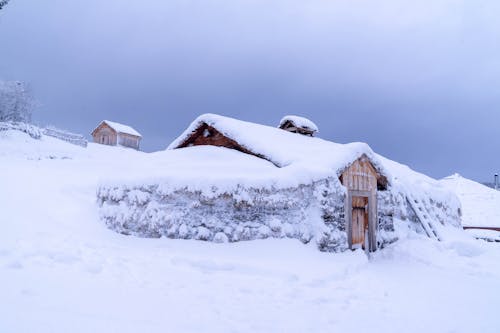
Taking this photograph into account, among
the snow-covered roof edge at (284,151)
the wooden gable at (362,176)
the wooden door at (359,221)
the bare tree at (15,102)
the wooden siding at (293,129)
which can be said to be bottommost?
the wooden door at (359,221)

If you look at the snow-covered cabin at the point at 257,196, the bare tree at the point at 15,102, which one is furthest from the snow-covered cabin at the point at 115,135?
the snow-covered cabin at the point at 257,196

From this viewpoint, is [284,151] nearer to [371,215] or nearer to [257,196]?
[257,196]

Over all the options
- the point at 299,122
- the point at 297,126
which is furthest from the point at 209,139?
the point at 299,122

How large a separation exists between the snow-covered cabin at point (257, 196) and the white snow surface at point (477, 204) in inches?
730

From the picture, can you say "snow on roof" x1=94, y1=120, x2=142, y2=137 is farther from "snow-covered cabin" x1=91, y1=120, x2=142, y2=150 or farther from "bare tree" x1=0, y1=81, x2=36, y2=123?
"bare tree" x1=0, y1=81, x2=36, y2=123

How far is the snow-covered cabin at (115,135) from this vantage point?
135 feet

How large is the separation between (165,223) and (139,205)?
1.04 m

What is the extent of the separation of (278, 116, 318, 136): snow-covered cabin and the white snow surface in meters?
16.9

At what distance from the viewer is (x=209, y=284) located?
6.04 m

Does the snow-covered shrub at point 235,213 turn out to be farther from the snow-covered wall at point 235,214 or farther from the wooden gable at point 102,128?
the wooden gable at point 102,128

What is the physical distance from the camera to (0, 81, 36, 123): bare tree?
2673 centimetres

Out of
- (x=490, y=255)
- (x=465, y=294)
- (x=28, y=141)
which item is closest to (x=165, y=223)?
(x=465, y=294)

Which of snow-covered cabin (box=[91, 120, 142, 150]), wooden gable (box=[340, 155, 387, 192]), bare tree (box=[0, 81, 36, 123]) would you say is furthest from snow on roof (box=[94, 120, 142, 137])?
wooden gable (box=[340, 155, 387, 192])

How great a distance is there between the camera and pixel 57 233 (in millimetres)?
8125
